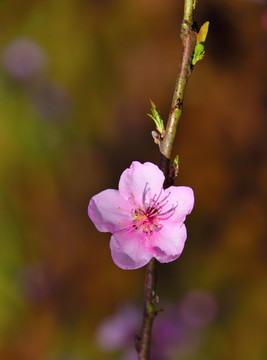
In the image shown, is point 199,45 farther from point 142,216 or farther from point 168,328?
point 168,328

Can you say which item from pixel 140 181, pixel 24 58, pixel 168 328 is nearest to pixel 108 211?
pixel 140 181

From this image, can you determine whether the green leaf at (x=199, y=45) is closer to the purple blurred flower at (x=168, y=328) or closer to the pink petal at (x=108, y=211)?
the pink petal at (x=108, y=211)

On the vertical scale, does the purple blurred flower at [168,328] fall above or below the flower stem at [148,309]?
below

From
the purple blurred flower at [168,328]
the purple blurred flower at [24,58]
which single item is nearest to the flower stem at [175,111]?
the purple blurred flower at [168,328]

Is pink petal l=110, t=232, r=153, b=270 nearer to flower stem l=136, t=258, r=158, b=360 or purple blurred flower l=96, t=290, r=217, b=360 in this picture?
flower stem l=136, t=258, r=158, b=360

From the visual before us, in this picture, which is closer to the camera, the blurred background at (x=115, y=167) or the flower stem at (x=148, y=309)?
the flower stem at (x=148, y=309)

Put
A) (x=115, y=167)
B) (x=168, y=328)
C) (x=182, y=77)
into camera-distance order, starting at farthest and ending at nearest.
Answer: (x=115, y=167)
(x=168, y=328)
(x=182, y=77)

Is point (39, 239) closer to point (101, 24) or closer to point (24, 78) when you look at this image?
point (24, 78)

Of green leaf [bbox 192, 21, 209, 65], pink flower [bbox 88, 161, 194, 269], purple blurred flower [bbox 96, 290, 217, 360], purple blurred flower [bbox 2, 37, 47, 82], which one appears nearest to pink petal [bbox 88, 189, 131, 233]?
pink flower [bbox 88, 161, 194, 269]
